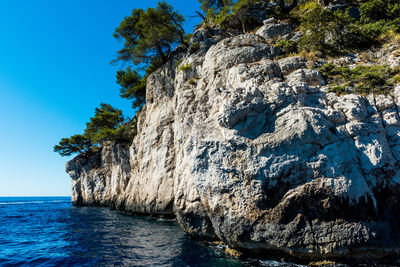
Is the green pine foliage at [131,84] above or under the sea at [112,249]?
above

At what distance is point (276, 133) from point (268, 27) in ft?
44.8

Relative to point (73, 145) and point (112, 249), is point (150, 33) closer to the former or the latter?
point (112, 249)

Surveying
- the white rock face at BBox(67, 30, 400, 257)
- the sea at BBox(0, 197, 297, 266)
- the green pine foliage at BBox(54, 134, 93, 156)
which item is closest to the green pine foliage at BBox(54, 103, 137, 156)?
the green pine foliage at BBox(54, 134, 93, 156)

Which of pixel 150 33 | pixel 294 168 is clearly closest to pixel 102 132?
pixel 150 33

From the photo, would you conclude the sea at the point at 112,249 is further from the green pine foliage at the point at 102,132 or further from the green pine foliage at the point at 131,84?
the green pine foliage at the point at 131,84

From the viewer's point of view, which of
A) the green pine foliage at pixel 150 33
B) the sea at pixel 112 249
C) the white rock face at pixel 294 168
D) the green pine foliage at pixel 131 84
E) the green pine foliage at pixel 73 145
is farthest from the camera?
the green pine foliage at pixel 73 145

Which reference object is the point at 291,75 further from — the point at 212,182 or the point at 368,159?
the point at 212,182

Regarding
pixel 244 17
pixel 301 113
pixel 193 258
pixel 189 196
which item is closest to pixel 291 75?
pixel 301 113

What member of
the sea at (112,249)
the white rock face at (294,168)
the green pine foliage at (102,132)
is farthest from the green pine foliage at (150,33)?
the sea at (112,249)

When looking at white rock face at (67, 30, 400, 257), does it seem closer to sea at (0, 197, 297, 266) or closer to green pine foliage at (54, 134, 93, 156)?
sea at (0, 197, 297, 266)

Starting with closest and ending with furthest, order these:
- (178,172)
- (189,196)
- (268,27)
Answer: (189,196)
(178,172)
(268,27)

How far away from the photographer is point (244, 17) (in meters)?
22.6

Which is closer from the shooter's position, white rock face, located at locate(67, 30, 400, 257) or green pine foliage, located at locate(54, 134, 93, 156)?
white rock face, located at locate(67, 30, 400, 257)

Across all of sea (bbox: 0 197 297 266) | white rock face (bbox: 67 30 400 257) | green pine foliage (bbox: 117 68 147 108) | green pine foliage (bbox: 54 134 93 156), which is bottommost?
sea (bbox: 0 197 297 266)
